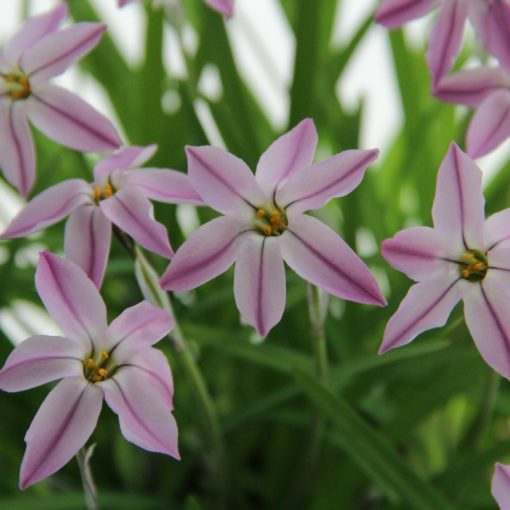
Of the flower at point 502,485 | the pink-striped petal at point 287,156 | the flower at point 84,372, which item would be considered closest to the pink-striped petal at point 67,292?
the flower at point 84,372

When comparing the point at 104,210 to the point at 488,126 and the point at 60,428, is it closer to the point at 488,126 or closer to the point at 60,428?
the point at 60,428

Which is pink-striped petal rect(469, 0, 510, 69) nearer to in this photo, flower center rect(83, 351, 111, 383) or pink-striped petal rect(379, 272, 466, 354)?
pink-striped petal rect(379, 272, 466, 354)

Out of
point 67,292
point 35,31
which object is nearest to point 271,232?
point 67,292

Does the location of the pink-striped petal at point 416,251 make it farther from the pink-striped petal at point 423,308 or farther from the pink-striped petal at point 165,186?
the pink-striped petal at point 165,186

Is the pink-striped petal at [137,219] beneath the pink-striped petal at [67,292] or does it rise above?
above

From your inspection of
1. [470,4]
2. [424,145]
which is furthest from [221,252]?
[424,145]

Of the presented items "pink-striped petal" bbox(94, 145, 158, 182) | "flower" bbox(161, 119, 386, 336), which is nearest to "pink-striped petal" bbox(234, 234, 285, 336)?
"flower" bbox(161, 119, 386, 336)
